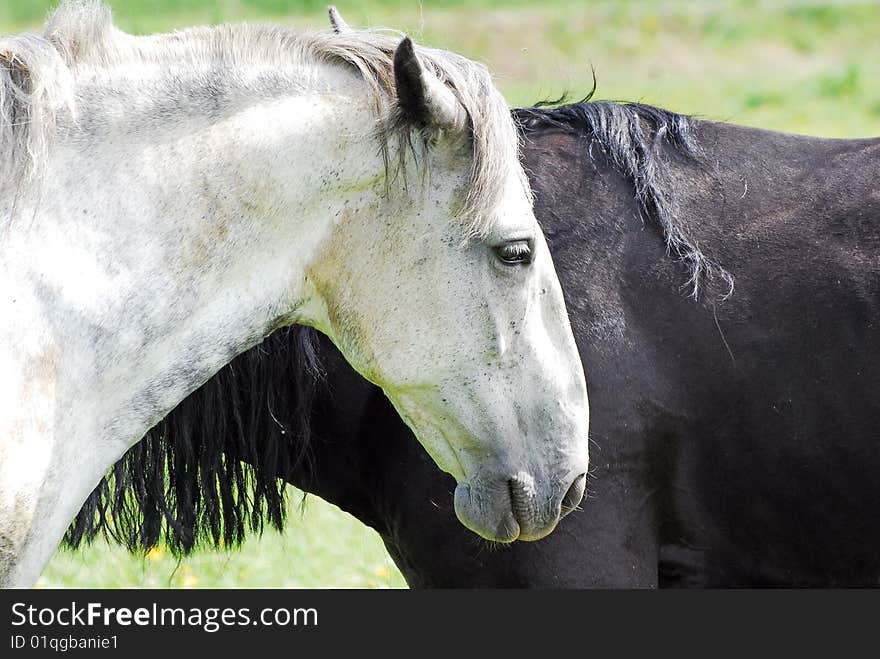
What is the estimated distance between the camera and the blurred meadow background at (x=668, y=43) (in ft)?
40.1

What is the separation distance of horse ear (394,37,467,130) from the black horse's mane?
875 millimetres

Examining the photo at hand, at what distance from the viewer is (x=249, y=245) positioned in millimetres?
2396

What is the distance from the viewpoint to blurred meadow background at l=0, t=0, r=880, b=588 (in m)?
12.2

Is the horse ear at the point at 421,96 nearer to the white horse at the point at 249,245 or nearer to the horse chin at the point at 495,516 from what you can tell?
the white horse at the point at 249,245

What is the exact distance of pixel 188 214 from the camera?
234cm

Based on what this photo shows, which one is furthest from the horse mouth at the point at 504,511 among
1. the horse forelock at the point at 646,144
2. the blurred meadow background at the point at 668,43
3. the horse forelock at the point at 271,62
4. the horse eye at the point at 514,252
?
the blurred meadow background at the point at 668,43

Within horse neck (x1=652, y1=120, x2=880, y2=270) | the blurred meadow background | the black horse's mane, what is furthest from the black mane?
the blurred meadow background

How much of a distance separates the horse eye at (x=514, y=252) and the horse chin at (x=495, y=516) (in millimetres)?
523

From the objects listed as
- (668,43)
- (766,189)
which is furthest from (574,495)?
(668,43)

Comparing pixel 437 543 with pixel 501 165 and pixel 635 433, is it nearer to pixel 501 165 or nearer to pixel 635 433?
pixel 635 433

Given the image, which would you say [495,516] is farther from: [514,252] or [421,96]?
[421,96]

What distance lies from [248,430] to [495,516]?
0.89 metres

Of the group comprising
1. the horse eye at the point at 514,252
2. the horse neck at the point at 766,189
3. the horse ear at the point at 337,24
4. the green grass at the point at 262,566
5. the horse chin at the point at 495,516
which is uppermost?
the horse ear at the point at 337,24

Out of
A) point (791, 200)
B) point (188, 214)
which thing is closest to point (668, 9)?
point (791, 200)
